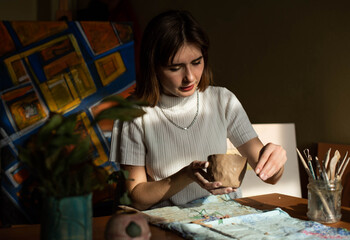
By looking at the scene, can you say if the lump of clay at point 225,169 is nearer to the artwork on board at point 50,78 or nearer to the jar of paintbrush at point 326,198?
the jar of paintbrush at point 326,198

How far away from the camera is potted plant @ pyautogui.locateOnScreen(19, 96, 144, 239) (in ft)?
2.31

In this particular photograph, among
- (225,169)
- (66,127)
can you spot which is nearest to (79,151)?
(66,127)

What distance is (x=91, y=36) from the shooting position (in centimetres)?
243

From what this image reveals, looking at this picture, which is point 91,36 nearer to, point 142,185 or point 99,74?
point 99,74

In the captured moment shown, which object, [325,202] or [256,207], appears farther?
[256,207]

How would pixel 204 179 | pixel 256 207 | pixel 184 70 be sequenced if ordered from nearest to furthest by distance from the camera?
pixel 204 179, pixel 256 207, pixel 184 70

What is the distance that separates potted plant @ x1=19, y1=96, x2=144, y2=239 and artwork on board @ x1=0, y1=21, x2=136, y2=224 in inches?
62.2

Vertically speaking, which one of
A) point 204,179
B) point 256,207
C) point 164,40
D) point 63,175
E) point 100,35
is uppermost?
point 100,35

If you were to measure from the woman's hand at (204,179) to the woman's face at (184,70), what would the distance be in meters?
0.33

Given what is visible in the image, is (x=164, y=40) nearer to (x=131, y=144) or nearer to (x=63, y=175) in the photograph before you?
(x=131, y=144)

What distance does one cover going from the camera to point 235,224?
1.01 m

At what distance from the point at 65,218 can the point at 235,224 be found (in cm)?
47

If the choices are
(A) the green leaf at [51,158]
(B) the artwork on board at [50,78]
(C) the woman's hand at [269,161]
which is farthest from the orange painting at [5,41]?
(A) the green leaf at [51,158]

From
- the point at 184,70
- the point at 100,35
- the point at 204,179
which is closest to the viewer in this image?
the point at 204,179
